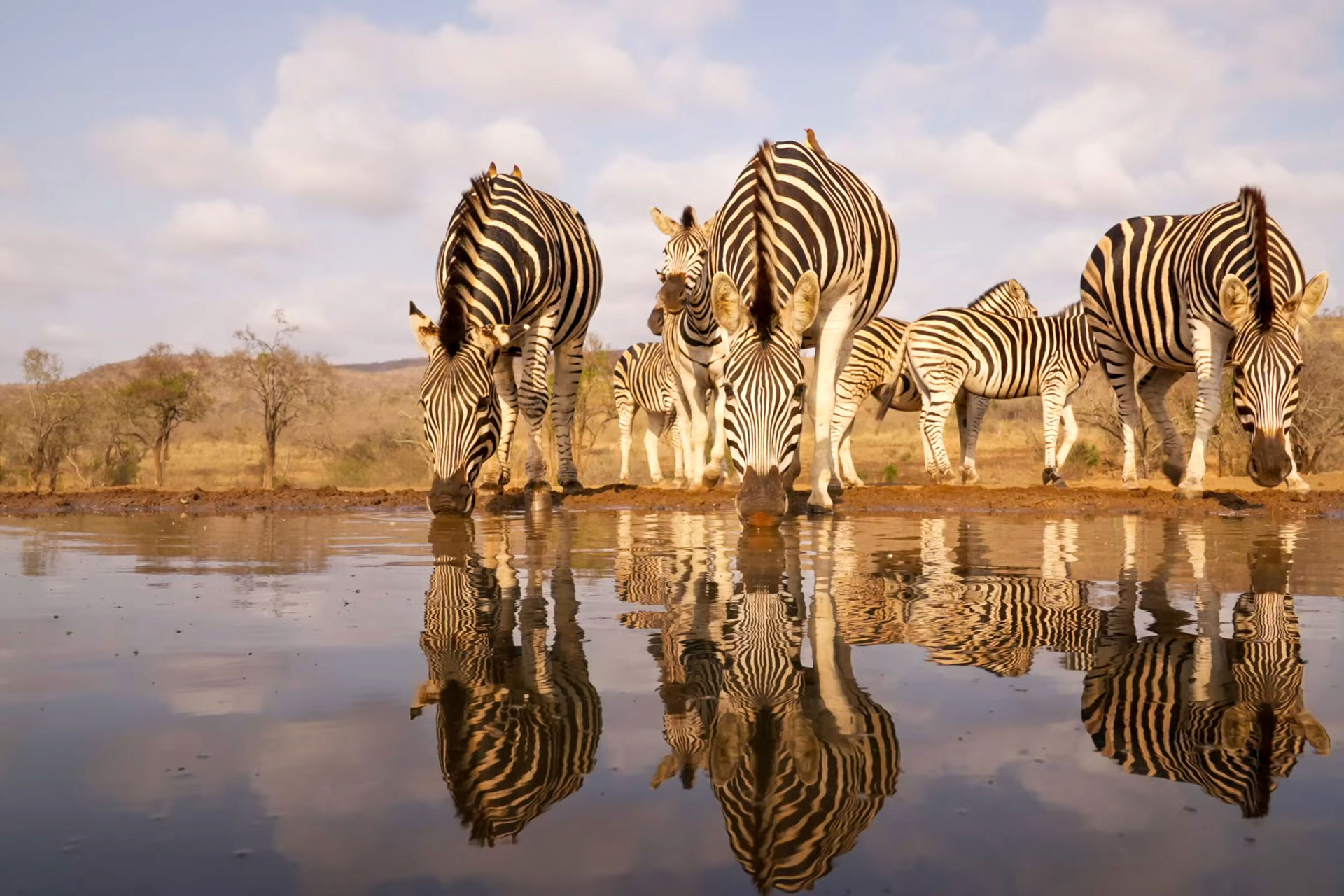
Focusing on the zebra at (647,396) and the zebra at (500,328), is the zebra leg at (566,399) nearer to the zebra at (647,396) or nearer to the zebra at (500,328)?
the zebra at (500,328)

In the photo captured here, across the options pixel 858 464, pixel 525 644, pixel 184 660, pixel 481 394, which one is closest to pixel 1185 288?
pixel 481 394

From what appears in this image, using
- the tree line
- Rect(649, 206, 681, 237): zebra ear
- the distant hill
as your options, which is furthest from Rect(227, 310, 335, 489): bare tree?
the distant hill

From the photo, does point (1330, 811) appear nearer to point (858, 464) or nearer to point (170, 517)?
point (170, 517)

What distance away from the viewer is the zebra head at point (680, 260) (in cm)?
1413

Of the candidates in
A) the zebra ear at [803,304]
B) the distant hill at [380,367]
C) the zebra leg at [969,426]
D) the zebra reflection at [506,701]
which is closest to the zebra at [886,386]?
the zebra leg at [969,426]

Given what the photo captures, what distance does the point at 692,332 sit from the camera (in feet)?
43.5

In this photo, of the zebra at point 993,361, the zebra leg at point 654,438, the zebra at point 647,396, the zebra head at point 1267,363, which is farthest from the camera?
the zebra leg at point 654,438

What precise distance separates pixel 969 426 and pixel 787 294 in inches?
385

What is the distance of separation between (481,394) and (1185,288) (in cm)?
829

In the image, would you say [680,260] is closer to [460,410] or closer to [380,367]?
[460,410]

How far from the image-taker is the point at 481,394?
401 inches

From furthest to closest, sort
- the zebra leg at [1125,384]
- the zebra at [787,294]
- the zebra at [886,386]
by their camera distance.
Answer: the zebra at [886,386], the zebra leg at [1125,384], the zebra at [787,294]

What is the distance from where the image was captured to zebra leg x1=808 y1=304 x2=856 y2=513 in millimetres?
10352

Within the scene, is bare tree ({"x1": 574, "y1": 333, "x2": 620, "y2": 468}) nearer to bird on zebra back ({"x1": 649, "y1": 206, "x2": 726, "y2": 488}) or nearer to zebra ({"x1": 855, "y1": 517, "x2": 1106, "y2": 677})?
bird on zebra back ({"x1": 649, "y1": 206, "x2": 726, "y2": 488})
